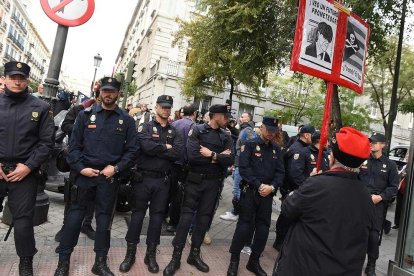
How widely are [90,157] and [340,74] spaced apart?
116 inches

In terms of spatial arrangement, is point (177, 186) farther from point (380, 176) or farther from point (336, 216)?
point (336, 216)

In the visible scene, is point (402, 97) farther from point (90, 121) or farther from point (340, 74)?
point (90, 121)

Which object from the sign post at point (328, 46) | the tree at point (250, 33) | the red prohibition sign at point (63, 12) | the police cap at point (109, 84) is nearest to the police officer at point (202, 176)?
the police cap at point (109, 84)

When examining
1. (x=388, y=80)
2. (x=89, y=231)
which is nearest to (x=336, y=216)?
(x=89, y=231)

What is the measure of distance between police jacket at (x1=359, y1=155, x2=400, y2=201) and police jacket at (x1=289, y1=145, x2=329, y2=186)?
2.00 feet

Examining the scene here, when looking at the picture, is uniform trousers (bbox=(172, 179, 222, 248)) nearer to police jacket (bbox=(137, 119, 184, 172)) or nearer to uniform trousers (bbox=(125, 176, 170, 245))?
uniform trousers (bbox=(125, 176, 170, 245))

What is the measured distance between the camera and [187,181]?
4.44 meters

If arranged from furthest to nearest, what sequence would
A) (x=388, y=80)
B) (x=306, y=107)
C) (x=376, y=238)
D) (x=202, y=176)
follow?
(x=306, y=107) < (x=388, y=80) < (x=376, y=238) < (x=202, y=176)

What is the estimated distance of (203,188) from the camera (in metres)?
4.36

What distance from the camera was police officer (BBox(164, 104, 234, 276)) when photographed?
429 centimetres

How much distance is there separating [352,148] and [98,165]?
102 inches

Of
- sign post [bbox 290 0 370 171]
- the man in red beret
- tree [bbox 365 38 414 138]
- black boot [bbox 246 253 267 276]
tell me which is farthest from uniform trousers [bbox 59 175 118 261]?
tree [bbox 365 38 414 138]

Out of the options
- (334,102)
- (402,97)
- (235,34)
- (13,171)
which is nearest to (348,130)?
→ (13,171)

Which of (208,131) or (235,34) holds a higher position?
(235,34)
